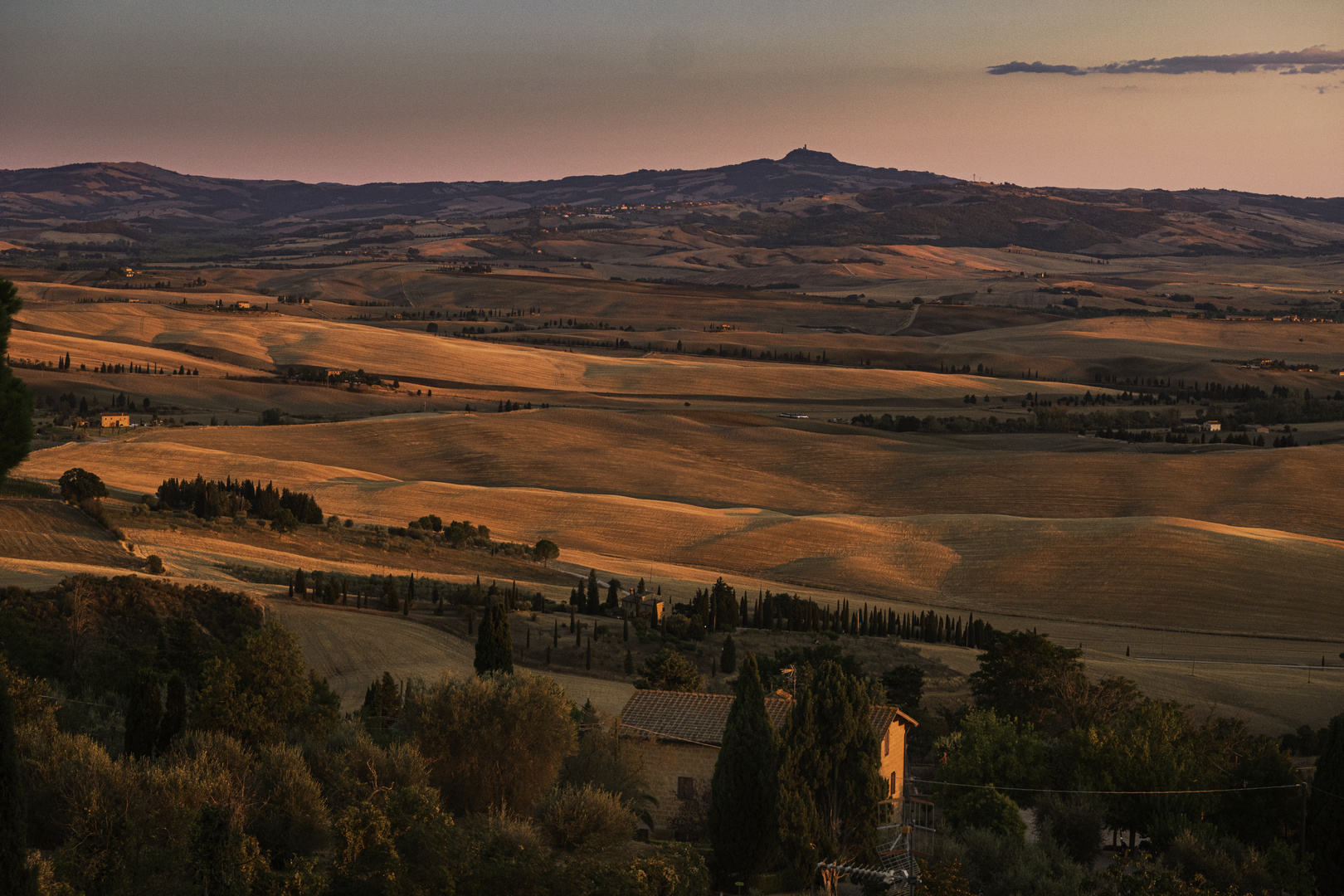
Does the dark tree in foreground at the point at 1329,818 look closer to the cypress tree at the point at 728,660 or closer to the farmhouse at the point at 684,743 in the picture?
the farmhouse at the point at 684,743

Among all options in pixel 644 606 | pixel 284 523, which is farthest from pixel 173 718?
pixel 284 523

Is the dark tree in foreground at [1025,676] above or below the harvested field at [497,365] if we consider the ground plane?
below

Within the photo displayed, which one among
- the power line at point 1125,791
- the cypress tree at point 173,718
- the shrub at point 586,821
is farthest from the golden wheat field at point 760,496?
the shrub at point 586,821

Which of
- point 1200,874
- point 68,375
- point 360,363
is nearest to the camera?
point 1200,874

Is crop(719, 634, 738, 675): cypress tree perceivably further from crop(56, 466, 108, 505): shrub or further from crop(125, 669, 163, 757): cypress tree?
crop(56, 466, 108, 505): shrub

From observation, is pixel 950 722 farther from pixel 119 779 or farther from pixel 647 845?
pixel 119 779

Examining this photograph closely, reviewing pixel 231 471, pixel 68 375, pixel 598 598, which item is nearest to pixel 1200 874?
pixel 598 598
